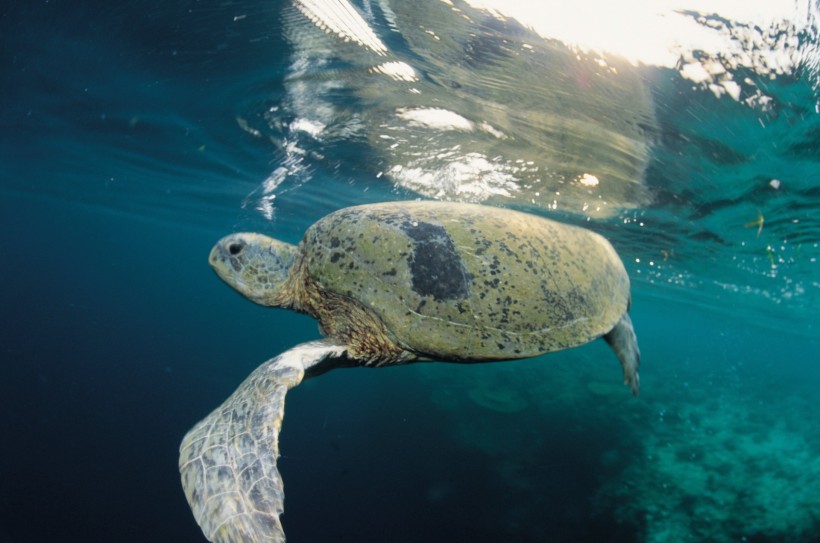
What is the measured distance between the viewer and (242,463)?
2354 mm

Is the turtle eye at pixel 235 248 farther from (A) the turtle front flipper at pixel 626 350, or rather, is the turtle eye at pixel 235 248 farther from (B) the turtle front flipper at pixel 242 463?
(A) the turtle front flipper at pixel 626 350

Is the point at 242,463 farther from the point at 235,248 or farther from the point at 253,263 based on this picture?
the point at 235,248

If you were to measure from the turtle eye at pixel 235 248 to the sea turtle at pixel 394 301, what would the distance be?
0.01 metres

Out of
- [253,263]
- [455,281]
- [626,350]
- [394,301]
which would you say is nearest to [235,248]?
[253,263]

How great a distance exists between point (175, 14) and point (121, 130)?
8724 mm

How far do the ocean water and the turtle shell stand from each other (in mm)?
3063

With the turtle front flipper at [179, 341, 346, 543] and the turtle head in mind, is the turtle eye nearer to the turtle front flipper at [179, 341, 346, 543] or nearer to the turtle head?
the turtle head

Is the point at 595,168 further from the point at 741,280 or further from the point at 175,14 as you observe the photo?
the point at 741,280

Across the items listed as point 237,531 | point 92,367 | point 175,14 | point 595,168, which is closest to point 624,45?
point 595,168

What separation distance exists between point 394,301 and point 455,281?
49 cm

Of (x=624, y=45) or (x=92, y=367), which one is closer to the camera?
(x=624, y=45)

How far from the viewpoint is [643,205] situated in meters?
10.4

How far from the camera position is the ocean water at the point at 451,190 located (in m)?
5.68

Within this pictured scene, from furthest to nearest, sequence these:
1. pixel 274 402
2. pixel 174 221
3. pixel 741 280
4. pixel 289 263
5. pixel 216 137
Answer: pixel 174 221, pixel 741 280, pixel 216 137, pixel 289 263, pixel 274 402
